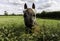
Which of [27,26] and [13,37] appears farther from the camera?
[27,26]

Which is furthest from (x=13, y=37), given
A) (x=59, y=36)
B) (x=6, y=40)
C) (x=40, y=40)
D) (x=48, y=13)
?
(x=48, y=13)

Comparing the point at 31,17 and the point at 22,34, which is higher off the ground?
the point at 31,17

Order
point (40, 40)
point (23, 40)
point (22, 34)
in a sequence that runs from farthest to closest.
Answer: point (22, 34) → point (40, 40) → point (23, 40)

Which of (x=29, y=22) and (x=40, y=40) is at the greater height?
(x=29, y=22)

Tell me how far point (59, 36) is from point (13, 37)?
229cm

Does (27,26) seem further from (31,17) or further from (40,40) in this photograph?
(40,40)

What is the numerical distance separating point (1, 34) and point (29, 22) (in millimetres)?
1779

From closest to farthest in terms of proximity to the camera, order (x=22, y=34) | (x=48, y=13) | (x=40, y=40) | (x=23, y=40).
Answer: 1. (x=23, y=40)
2. (x=40, y=40)
3. (x=22, y=34)
4. (x=48, y=13)

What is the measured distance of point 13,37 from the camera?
9641 millimetres

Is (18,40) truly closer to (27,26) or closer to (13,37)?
(13,37)

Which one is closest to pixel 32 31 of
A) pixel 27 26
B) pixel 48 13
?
pixel 27 26

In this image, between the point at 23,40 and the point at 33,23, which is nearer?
the point at 23,40

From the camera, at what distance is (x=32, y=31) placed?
10711 millimetres

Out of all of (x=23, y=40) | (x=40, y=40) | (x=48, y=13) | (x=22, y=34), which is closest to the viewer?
(x=23, y=40)
